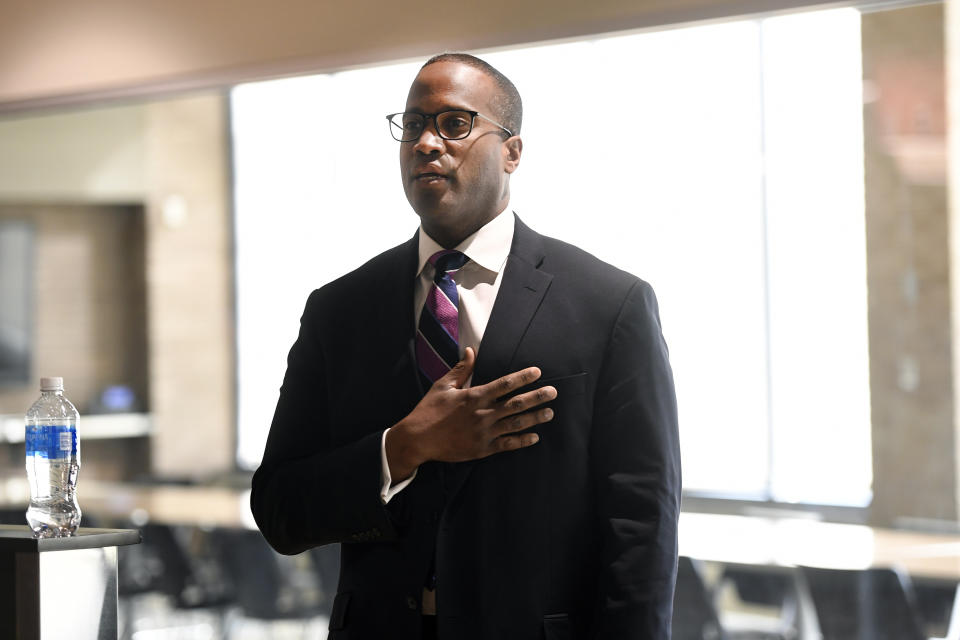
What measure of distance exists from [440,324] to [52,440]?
35.1 inches

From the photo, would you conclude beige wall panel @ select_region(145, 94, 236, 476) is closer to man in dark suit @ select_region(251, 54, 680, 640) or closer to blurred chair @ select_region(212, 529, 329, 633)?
blurred chair @ select_region(212, 529, 329, 633)

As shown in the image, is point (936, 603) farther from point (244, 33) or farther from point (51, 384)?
point (51, 384)

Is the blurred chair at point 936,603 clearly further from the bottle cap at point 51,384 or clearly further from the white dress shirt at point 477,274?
the bottle cap at point 51,384

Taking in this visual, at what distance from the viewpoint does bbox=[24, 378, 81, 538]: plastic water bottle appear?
2377mm

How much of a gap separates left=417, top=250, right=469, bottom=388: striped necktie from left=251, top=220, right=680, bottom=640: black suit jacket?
0.09 ft

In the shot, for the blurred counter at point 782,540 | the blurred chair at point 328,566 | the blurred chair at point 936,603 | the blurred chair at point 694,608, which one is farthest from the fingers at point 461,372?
the blurred chair at point 328,566

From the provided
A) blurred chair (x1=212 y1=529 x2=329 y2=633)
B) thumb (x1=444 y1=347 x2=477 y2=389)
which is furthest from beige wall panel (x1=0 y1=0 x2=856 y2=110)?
blurred chair (x1=212 y1=529 x2=329 y2=633)

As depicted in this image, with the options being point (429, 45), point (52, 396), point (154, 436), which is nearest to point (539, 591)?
point (52, 396)

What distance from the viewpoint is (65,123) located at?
793 centimetres

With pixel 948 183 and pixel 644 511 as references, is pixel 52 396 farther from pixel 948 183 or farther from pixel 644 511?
pixel 948 183

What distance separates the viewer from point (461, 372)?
76.9 inches

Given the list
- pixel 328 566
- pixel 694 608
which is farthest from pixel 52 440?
pixel 328 566

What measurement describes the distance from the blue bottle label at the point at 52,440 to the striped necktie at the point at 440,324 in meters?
0.82

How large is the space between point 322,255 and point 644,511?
6271 mm
